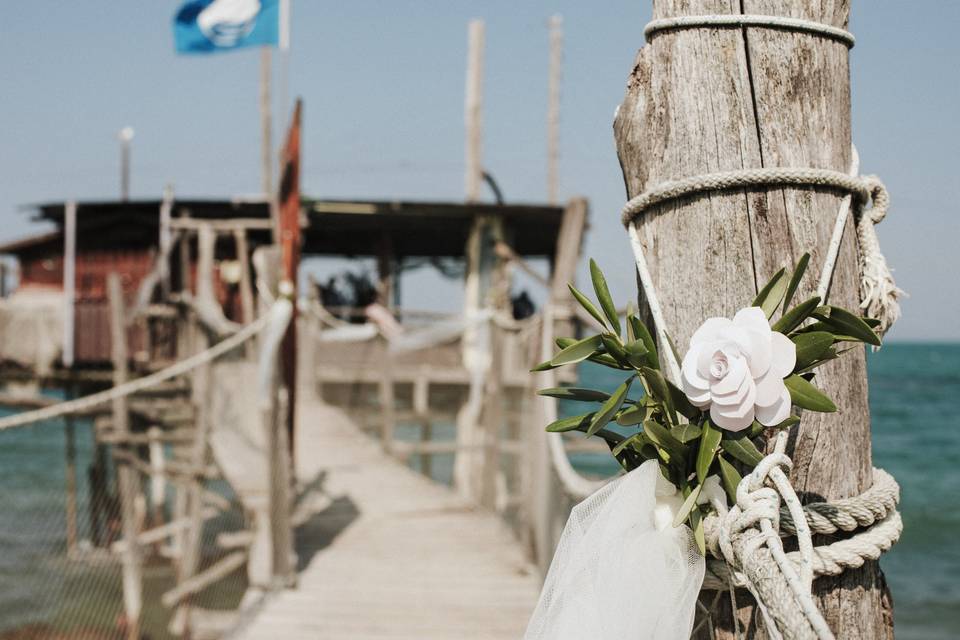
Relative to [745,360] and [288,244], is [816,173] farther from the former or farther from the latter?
[288,244]

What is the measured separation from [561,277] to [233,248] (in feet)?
42.2

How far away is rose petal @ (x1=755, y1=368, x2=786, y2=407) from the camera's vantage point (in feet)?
4.19

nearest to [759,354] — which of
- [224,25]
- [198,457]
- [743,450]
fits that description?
[743,450]

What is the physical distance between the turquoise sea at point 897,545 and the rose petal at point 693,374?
5.69 m

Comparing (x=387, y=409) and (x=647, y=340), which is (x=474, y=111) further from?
(x=647, y=340)

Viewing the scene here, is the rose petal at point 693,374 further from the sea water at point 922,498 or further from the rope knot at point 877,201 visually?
the rope knot at point 877,201

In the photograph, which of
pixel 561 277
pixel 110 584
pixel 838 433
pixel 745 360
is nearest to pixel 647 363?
pixel 745 360

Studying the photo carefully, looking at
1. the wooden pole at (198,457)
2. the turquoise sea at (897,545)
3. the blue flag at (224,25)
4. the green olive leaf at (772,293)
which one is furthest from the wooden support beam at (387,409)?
the green olive leaf at (772,293)

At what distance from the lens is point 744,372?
4.12 feet

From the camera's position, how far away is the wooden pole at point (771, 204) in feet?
4.66

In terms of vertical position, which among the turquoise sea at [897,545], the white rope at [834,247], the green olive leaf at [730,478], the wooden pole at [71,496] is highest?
the white rope at [834,247]

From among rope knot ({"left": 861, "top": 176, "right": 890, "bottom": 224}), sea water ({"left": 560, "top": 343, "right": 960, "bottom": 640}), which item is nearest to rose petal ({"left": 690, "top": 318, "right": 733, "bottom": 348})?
sea water ({"left": 560, "top": 343, "right": 960, "bottom": 640})

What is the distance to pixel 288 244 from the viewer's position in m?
6.61

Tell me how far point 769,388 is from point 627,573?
346 mm
